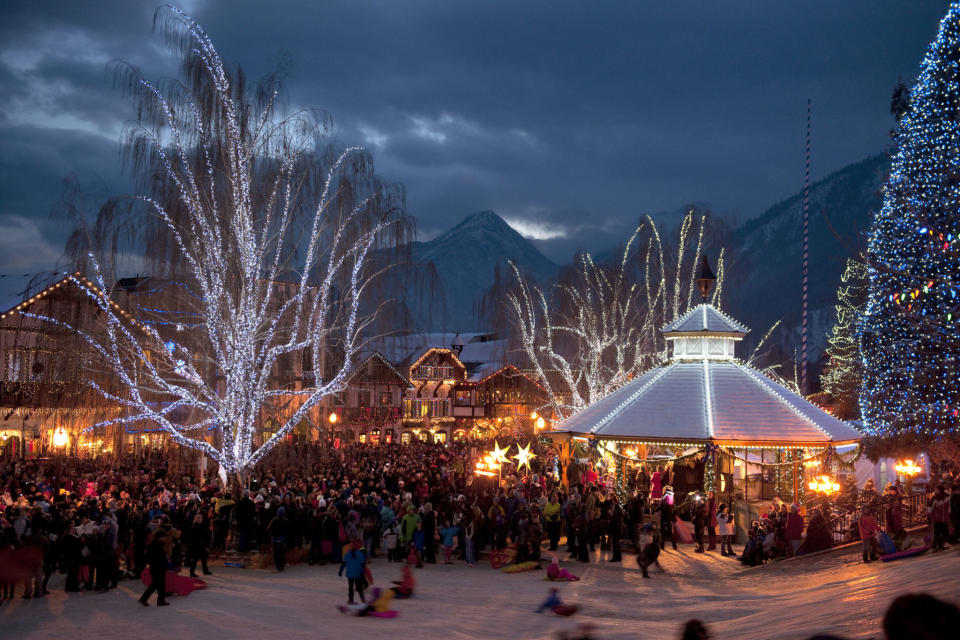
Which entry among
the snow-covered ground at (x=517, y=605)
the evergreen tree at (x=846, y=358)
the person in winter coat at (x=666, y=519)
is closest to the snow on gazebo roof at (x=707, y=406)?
the person in winter coat at (x=666, y=519)

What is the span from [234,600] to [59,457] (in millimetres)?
15996

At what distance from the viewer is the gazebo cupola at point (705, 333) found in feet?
75.8

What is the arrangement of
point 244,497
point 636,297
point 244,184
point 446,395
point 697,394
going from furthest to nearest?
point 446,395
point 636,297
point 697,394
point 244,184
point 244,497

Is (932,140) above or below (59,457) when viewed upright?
above

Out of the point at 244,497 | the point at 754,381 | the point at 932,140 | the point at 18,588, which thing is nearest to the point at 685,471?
the point at 754,381

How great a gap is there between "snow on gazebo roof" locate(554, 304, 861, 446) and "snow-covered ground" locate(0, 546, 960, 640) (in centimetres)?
382

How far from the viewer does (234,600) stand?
525 inches

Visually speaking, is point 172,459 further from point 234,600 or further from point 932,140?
point 932,140

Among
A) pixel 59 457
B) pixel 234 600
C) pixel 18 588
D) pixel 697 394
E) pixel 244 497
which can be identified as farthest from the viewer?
pixel 59 457

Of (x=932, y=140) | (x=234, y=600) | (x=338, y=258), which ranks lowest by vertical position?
(x=234, y=600)

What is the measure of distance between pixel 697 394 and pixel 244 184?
42.3 ft

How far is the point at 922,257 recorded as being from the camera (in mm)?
20016

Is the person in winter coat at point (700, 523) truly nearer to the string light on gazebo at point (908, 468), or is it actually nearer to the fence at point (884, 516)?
the fence at point (884, 516)

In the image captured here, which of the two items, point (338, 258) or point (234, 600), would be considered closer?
point (234, 600)
